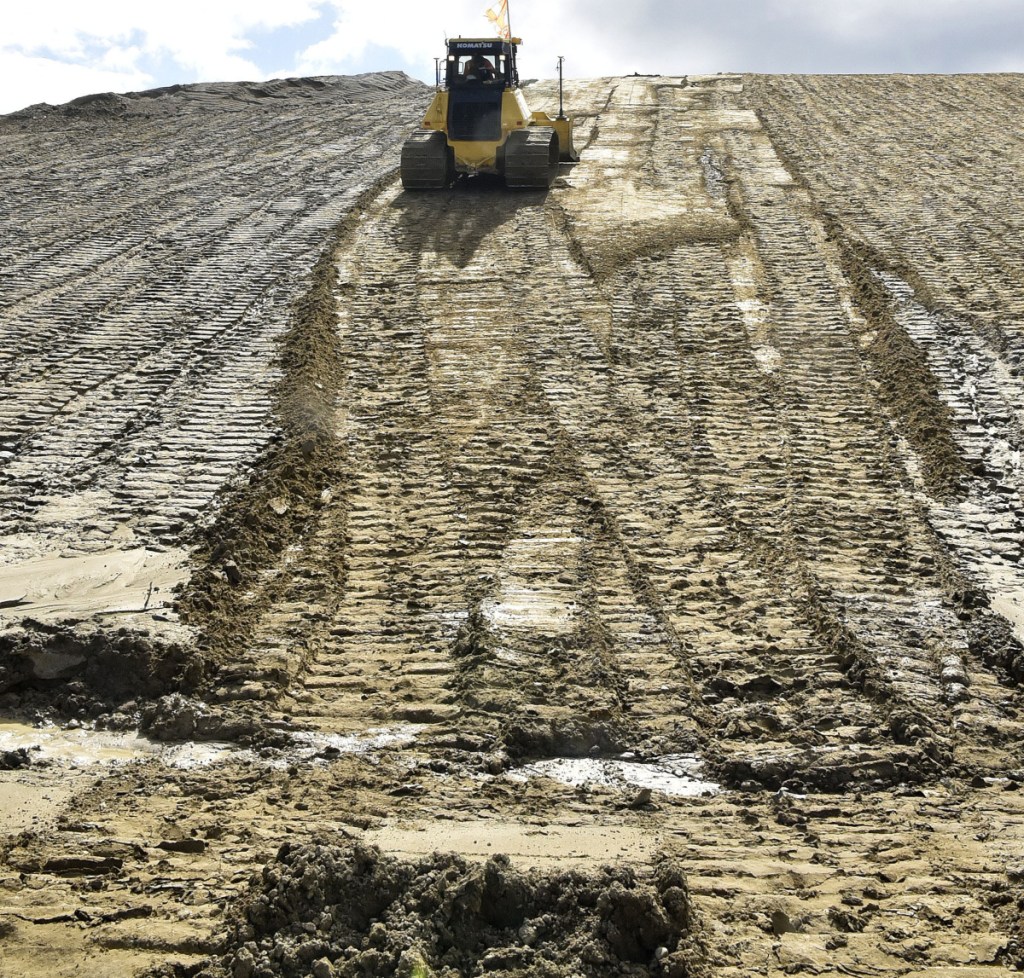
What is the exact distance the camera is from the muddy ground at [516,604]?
11.1 ft

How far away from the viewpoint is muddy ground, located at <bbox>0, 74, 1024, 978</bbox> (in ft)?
11.1

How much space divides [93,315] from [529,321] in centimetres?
382

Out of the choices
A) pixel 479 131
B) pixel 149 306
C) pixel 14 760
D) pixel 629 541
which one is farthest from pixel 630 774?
pixel 479 131

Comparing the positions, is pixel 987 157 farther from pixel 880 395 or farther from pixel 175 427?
pixel 175 427

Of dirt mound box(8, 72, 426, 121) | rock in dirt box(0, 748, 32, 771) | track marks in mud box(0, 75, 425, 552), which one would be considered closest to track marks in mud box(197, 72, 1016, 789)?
track marks in mud box(0, 75, 425, 552)

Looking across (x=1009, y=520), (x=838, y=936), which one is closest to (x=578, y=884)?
(x=838, y=936)

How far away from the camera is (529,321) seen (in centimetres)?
952

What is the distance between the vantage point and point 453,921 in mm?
3252

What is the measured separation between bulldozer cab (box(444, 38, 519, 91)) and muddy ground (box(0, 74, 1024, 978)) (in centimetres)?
351

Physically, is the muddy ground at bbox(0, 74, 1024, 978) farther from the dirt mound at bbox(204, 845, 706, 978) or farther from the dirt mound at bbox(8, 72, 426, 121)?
the dirt mound at bbox(8, 72, 426, 121)

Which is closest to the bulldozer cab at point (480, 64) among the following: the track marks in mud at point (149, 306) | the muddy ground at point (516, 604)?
the track marks in mud at point (149, 306)

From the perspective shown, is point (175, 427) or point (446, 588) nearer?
point (446, 588)

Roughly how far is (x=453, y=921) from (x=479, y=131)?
12.5 meters

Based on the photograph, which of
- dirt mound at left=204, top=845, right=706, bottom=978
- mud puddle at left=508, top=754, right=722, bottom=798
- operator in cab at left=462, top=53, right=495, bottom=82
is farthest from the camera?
operator in cab at left=462, top=53, right=495, bottom=82
